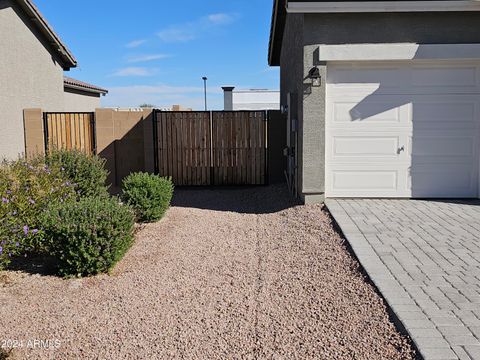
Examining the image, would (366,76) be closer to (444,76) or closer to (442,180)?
(444,76)

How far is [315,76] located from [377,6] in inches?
63.0

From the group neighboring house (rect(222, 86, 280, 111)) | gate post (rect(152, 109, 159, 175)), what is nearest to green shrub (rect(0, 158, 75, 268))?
gate post (rect(152, 109, 159, 175))

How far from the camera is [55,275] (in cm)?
577

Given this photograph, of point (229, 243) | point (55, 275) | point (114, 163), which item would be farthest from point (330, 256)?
point (114, 163)

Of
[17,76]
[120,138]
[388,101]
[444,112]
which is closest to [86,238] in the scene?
[388,101]

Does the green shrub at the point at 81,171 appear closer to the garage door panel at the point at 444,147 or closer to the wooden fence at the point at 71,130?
the wooden fence at the point at 71,130

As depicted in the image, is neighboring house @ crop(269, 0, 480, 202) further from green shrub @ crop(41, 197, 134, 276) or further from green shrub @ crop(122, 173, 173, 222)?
green shrub @ crop(41, 197, 134, 276)

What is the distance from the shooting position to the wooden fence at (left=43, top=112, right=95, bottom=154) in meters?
13.0

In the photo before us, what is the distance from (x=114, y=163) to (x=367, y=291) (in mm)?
9663

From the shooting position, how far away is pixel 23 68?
1345cm

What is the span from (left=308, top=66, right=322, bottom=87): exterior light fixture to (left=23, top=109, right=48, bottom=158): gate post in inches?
330

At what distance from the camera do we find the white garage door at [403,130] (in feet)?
28.4

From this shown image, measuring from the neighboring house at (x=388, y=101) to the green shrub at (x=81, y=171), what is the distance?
3889 mm

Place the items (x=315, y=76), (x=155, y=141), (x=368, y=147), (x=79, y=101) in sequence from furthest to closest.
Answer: (x=79, y=101) → (x=155, y=141) → (x=368, y=147) → (x=315, y=76)
